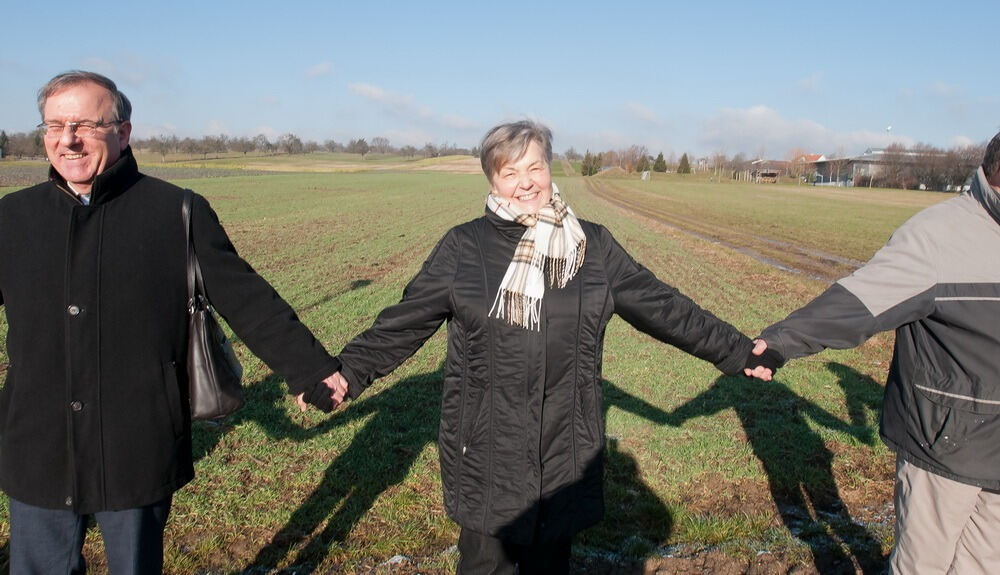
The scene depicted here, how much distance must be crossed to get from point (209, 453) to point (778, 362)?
12.5 feet

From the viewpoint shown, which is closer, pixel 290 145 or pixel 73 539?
pixel 73 539

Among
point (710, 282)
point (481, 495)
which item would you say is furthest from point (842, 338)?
point (710, 282)

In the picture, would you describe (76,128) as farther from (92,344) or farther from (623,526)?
(623,526)

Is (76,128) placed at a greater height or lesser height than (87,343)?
greater

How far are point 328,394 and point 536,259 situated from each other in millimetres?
985

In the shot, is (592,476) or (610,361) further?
(610,361)

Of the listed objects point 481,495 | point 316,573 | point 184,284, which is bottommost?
point 316,573

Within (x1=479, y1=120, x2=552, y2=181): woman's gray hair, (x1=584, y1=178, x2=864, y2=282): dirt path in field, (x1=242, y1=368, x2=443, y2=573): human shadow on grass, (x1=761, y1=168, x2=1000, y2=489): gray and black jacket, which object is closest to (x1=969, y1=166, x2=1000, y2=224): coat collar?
(x1=761, y1=168, x2=1000, y2=489): gray and black jacket

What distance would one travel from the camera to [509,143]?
2.62 metres

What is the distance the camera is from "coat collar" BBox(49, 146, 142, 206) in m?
2.29

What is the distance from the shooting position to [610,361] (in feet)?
25.0

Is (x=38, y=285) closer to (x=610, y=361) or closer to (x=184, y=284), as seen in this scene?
(x=184, y=284)

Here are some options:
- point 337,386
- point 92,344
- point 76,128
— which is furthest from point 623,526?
point 76,128

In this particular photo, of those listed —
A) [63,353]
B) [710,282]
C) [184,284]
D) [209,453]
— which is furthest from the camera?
[710,282]
